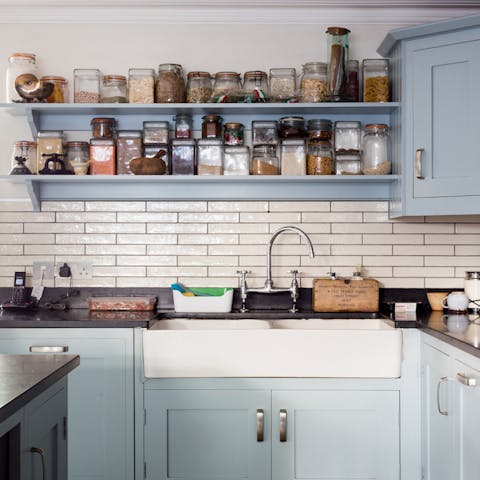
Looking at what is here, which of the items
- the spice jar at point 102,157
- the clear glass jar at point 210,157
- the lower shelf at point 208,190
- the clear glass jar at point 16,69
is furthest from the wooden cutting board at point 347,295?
the clear glass jar at point 16,69

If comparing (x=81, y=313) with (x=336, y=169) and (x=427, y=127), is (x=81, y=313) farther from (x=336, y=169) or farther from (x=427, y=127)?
(x=427, y=127)

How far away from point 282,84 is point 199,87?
45 cm

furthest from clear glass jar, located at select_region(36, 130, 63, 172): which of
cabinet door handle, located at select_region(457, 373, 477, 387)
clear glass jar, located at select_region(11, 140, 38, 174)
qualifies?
cabinet door handle, located at select_region(457, 373, 477, 387)

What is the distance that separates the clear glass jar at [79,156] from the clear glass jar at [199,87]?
24.7 inches

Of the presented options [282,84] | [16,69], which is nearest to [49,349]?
[16,69]

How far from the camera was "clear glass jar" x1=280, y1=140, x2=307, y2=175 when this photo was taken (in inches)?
135

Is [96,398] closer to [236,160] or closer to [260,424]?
[260,424]

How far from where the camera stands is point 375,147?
3.48m

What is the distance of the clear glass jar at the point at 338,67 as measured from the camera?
A: 3.39 meters

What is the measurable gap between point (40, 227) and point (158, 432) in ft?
4.64

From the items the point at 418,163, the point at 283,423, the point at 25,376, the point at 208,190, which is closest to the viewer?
the point at 25,376

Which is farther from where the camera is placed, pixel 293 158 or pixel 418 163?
pixel 293 158

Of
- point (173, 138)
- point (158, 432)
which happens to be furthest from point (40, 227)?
point (158, 432)

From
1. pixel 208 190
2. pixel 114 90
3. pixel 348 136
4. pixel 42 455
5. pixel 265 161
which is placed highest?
pixel 114 90
